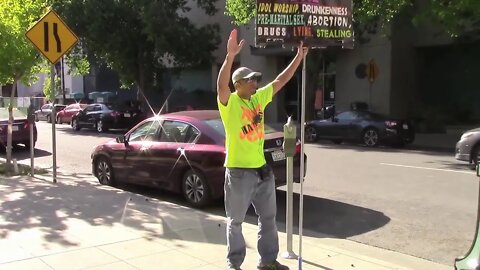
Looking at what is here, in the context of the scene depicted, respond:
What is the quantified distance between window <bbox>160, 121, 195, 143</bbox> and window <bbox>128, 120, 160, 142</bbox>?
203 millimetres

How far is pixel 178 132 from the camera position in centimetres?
883

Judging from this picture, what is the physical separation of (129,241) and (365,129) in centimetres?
1312

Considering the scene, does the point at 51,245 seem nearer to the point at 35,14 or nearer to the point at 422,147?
the point at 35,14

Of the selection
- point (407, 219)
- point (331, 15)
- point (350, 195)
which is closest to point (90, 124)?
point (350, 195)

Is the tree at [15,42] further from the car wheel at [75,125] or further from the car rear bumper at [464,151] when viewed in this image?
the car wheel at [75,125]

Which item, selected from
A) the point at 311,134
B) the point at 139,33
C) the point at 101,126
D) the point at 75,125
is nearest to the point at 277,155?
the point at 311,134

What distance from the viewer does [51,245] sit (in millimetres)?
5688

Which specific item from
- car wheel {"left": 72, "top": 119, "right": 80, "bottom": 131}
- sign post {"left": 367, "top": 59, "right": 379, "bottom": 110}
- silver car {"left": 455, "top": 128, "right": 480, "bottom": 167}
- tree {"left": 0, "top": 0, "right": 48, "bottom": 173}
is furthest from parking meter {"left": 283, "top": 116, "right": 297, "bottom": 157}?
car wheel {"left": 72, "top": 119, "right": 80, "bottom": 131}

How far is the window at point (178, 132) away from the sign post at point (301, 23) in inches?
147

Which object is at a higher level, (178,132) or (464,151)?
(178,132)

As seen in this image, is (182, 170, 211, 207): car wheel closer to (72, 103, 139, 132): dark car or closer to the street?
the street

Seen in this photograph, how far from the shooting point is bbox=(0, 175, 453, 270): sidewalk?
5.16 m

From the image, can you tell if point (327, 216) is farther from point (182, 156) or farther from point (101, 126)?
point (101, 126)

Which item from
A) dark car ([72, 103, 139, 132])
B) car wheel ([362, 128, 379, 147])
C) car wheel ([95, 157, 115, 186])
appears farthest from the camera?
dark car ([72, 103, 139, 132])
